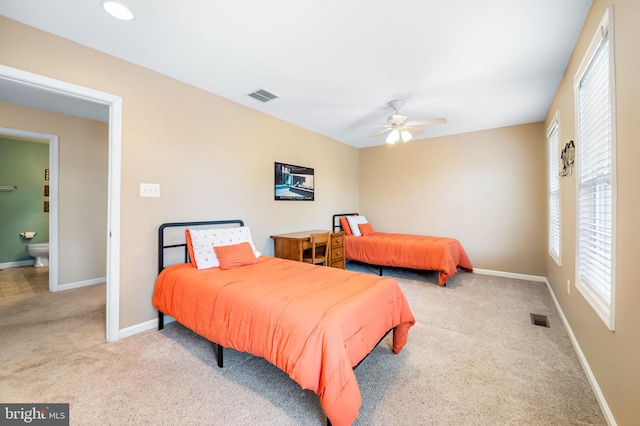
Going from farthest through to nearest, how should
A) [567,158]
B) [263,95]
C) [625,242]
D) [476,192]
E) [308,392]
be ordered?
[476,192] < [263,95] < [567,158] < [308,392] < [625,242]

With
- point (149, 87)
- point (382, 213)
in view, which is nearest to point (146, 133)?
point (149, 87)

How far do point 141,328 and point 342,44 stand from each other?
3.24m

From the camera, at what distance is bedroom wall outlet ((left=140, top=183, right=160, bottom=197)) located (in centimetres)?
257

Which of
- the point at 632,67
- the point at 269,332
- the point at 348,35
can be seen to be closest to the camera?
the point at 632,67

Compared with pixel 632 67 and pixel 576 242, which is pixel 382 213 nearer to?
pixel 576 242

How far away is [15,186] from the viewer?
5074 mm

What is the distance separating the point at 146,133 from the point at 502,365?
3741mm

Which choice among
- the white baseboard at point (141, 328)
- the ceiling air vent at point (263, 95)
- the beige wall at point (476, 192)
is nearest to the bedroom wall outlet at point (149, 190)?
the white baseboard at point (141, 328)

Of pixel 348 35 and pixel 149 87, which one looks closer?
pixel 348 35

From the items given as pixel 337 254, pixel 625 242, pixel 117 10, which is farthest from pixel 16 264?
pixel 625 242

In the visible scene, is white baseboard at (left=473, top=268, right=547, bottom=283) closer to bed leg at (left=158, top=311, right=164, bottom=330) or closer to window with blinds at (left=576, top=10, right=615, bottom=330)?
window with blinds at (left=576, top=10, right=615, bottom=330)

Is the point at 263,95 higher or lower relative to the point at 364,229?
higher

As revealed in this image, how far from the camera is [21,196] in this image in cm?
516

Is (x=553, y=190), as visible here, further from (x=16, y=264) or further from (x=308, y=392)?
(x=16, y=264)
